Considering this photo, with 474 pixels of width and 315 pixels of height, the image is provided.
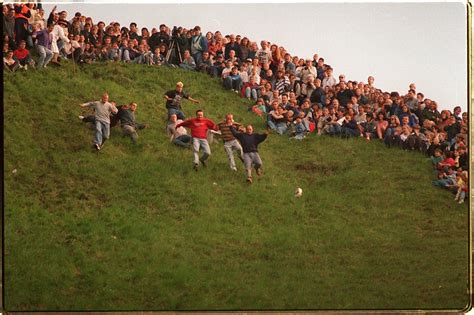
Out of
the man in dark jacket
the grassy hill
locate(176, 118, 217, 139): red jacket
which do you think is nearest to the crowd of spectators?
the grassy hill

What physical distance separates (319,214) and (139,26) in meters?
3.17

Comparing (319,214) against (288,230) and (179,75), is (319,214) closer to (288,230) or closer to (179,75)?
(288,230)

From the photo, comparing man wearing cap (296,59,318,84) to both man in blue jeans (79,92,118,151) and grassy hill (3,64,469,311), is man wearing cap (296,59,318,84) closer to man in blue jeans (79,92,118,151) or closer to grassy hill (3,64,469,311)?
grassy hill (3,64,469,311)

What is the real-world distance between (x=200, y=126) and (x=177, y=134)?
0.30 meters

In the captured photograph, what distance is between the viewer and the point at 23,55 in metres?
10.0

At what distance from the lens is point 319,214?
392 inches

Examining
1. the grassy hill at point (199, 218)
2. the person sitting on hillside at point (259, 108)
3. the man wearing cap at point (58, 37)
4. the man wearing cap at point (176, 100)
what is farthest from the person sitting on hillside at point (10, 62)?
the person sitting on hillside at point (259, 108)

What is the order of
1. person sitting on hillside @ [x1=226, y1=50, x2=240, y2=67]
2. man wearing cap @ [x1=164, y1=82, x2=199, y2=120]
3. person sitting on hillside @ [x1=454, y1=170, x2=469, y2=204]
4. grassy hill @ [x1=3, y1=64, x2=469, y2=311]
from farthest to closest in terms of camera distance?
person sitting on hillside @ [x1=226, y1=50, x2=240, y2=67]
man wearing cap @ [x1=164, y1=82, x2=199, y2=120]
person sitting on hillside @ [x1=454, y1=170, x2=469, y2=204]
grassy hill @ [x1=3, y1=64, x2=469, y2=311]

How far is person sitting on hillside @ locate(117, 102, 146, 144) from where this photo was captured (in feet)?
32.8

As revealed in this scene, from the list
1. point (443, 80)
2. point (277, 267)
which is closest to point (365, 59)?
point (443, 80)

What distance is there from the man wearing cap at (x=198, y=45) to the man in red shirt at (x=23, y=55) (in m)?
2.00

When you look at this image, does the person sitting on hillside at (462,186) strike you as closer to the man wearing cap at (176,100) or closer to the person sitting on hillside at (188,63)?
the man wearing cap at (176,100)

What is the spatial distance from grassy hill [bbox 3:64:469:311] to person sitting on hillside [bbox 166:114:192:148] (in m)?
0.09

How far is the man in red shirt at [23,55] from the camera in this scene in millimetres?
9992
